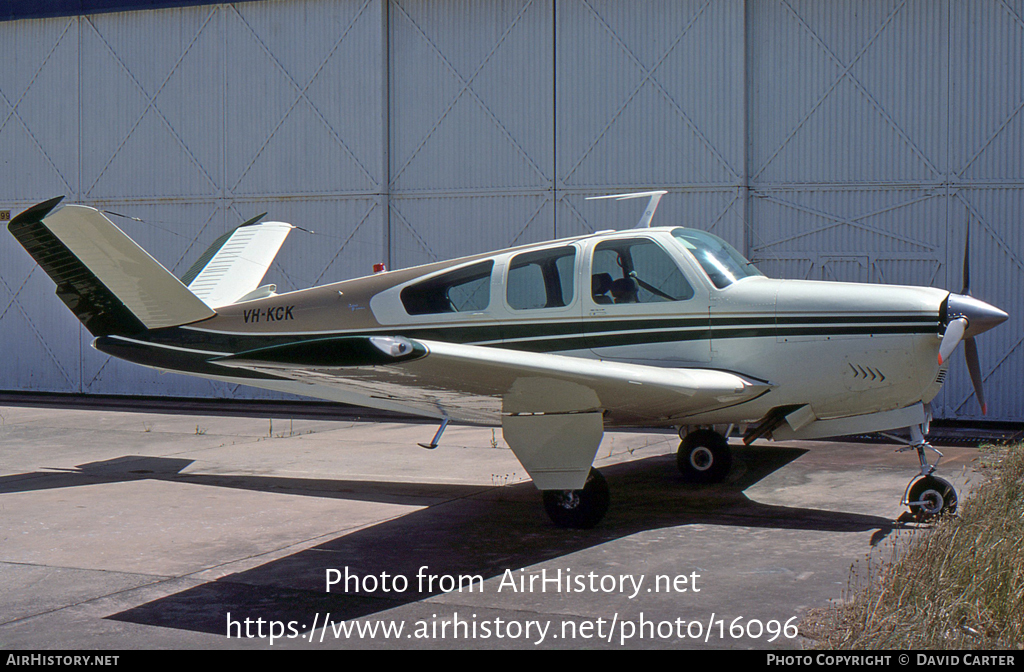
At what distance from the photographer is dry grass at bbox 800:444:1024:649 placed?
4.02 m

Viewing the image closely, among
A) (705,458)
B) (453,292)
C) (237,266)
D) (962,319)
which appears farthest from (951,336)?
(237,266)

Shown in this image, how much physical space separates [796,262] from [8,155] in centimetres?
1585

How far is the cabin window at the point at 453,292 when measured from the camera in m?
8.02

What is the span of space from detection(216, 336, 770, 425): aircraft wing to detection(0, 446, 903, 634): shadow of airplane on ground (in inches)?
33.4

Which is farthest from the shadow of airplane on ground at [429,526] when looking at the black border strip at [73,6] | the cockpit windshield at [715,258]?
the black border strip at [73,6]

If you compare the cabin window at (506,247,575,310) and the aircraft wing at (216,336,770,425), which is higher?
the cabin window at (506,247,575,310)

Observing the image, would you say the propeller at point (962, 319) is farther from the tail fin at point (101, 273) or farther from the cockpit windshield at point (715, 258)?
A: the tail fin at point (101, 273)

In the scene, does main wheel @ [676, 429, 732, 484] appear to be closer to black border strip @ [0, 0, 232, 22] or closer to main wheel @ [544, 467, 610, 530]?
main wheel @ [544, 467, 610, 530]

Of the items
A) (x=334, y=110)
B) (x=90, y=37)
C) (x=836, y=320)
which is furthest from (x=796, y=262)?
(x=90, y=37)

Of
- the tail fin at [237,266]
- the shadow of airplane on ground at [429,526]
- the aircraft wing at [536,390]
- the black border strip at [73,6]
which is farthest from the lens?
the black border strip at [73,6]

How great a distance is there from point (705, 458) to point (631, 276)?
2.25 metres

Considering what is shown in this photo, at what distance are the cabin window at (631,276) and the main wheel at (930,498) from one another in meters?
2.30

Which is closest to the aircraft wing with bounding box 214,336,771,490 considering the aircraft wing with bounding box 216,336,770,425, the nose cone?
the aircraft wing with bounding box 216,336,770,425

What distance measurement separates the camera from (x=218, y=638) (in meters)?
4.43
